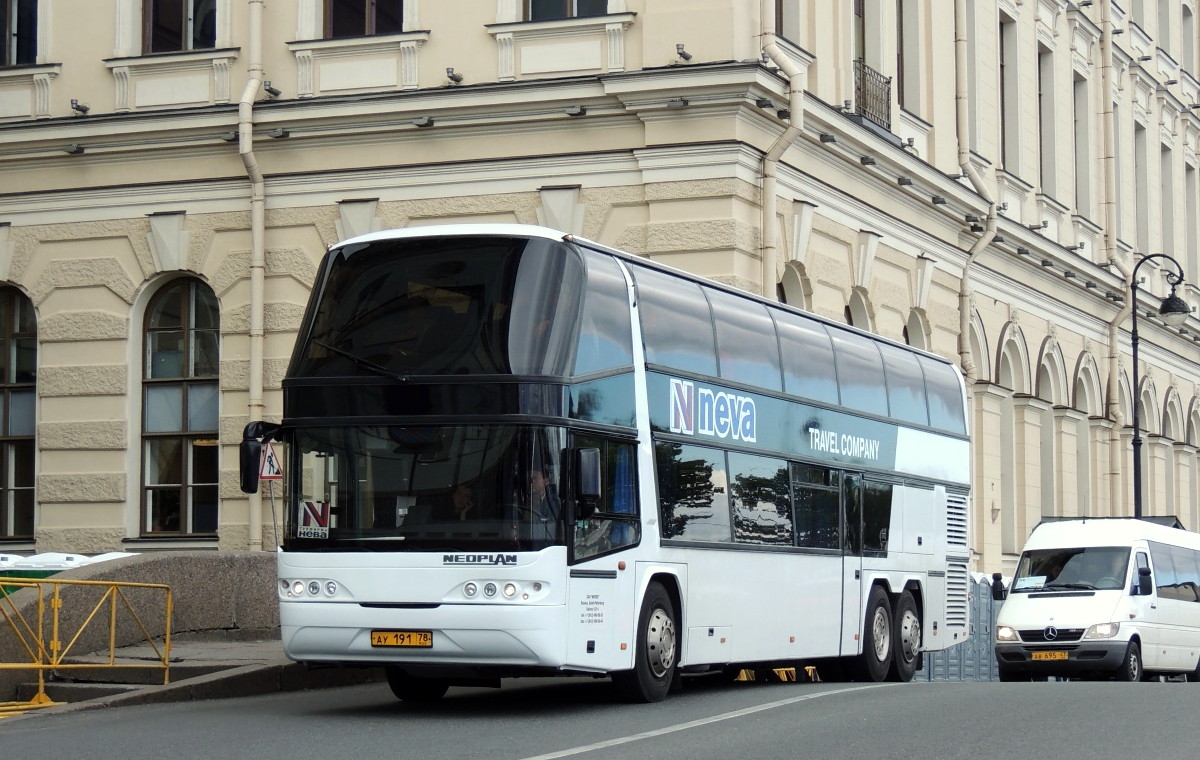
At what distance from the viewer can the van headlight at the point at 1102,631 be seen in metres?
25.5

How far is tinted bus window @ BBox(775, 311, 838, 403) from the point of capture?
60.5 feet

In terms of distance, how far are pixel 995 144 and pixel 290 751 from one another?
77.7 feet

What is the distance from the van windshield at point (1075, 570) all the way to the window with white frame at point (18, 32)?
49.9ft

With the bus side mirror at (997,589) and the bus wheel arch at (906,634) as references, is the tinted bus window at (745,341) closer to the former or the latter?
the bus wheel arch at (906,634)

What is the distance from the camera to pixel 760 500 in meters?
17.5

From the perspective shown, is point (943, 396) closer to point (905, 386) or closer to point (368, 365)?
point (905, 386)

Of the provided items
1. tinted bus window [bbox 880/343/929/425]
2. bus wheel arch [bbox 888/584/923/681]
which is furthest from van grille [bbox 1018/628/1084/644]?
tinted bus window [bbox 880/343/929/425]

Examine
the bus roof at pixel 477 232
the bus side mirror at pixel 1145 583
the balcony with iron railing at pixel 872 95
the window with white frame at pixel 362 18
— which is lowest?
the bus side mirror at pixel 1145 583

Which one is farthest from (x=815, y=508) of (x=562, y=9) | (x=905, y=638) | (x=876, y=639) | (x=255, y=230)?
(x=255, y=230)

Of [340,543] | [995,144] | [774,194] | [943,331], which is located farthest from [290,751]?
[995,144]

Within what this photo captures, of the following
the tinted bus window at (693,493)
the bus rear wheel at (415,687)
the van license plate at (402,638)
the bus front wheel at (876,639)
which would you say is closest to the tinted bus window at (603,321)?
the tinted bus window at (693,493)

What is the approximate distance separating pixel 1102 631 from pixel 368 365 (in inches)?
553

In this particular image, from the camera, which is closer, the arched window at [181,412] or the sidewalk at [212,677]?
the sidewalk at [212,677]

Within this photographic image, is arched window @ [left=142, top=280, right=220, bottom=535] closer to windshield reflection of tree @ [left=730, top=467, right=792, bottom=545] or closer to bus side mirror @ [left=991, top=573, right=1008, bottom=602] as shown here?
windshield reflection of tree @ [left=730, top=467, right=792, bottom=545]
